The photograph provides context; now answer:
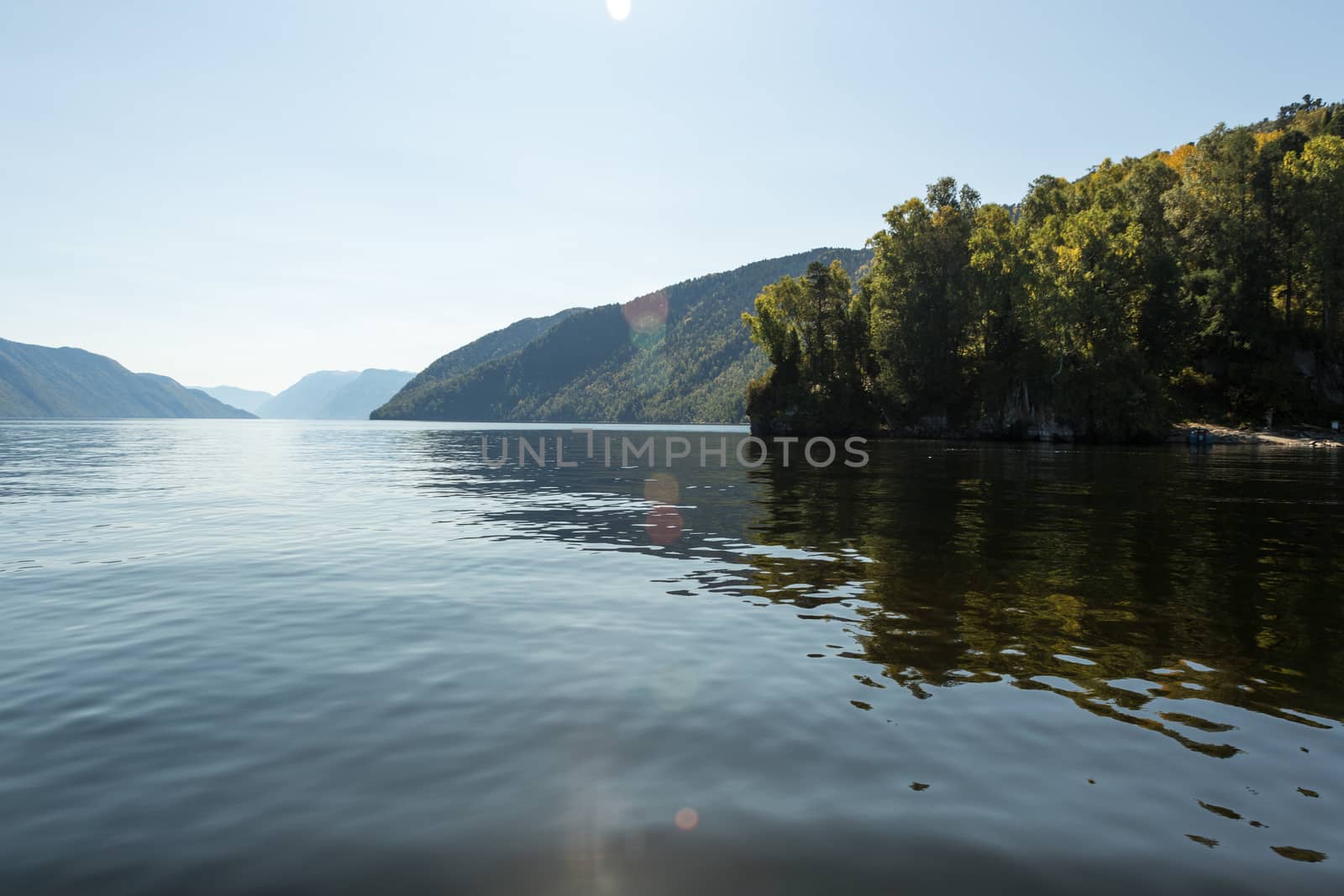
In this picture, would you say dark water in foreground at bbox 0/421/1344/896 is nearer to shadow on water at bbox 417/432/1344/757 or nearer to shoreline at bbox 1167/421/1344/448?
shadow on water at bbox 417/432/1344/757

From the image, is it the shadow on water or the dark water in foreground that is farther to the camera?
the shadow on water

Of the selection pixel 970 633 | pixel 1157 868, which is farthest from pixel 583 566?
pixel 1157 868

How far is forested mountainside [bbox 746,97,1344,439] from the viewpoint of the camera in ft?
303

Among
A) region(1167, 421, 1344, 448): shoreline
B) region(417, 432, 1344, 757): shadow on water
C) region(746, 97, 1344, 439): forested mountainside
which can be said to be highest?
region(746, 97, 1344, 439): forested mountainside

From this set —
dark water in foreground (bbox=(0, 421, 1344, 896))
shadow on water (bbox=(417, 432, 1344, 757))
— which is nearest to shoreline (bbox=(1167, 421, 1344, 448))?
shadow on water (bbox=(417, 432, 1344, 757))

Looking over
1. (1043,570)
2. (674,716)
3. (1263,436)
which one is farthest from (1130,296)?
(674,716)

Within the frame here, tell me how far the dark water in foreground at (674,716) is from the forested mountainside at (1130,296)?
84.3 meters

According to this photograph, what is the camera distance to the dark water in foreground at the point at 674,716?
566cm

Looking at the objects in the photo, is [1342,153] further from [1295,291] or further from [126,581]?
[126,581]

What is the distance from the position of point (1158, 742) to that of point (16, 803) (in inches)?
442

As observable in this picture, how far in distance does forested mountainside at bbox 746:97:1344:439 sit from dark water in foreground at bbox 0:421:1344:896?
277 feet

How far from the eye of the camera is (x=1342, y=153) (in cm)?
9238

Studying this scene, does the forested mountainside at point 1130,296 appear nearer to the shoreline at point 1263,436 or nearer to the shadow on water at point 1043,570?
the shoreline at point 1263,436

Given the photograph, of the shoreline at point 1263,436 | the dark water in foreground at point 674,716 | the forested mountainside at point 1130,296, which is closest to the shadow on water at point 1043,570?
the dark water in foreground at point 674,716
